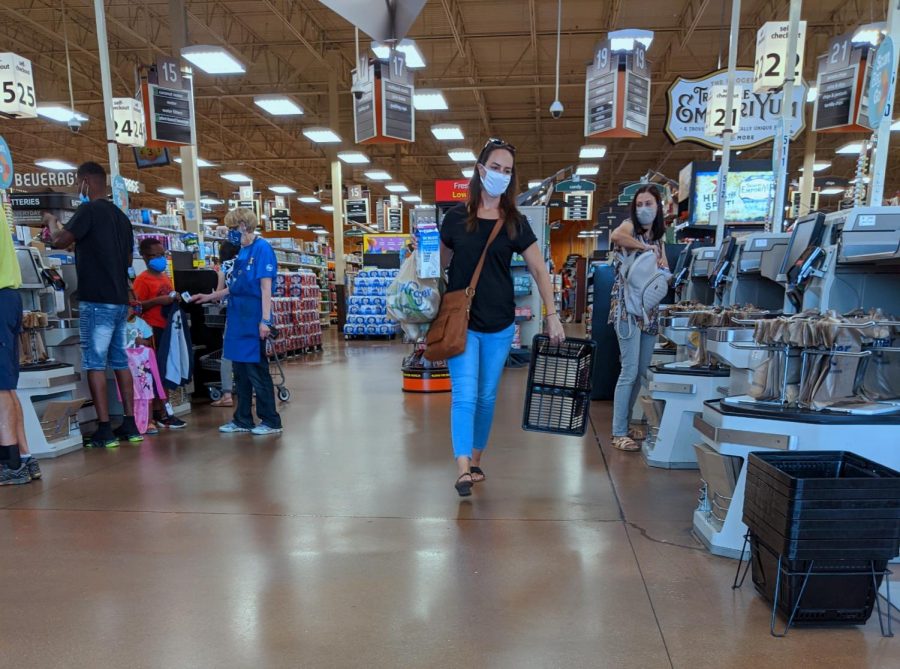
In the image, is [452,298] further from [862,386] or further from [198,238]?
[198,238]

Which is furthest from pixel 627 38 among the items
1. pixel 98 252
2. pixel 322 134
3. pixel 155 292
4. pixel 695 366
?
pixel 322 134

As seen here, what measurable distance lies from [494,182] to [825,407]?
1.61 metres

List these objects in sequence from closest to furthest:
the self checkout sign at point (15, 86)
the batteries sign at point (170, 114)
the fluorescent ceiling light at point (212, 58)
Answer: the self checkout sign at point (15, 86) → the batteries sign at point (170, 114) → the fluorescent ceiling light at point (212, 58)

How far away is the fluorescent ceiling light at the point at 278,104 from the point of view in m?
10.7

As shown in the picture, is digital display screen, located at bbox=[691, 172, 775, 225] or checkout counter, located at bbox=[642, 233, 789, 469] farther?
digital display screen, located at bbox=[691, 172, 775, 225]

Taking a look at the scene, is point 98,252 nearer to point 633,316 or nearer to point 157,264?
point 157,264

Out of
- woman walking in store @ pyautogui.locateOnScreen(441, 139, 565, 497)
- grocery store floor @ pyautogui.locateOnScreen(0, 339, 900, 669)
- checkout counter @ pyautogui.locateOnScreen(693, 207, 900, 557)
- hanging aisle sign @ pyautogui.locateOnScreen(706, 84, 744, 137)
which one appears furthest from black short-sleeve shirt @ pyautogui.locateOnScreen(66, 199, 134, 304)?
hanging aisle sign @ pyautogui.locateOnScreen(706, 84, 744, 137)

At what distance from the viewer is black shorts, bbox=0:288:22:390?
115 inches

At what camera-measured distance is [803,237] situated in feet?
9.30

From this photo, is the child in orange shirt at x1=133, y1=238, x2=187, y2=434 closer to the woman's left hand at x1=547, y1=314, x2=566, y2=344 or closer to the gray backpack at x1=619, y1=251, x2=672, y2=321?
the woman's left hand at x1=547, y1=314, x2=566, y2=344

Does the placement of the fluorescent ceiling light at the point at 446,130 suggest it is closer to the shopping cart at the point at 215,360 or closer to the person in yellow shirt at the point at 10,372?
the shopping cart at the point at 215,360

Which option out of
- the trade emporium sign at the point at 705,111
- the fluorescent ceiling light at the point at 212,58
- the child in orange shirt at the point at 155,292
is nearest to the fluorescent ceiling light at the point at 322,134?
the fluorescent ceiling light at the point at 212,58

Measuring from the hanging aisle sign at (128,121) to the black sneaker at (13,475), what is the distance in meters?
7.13

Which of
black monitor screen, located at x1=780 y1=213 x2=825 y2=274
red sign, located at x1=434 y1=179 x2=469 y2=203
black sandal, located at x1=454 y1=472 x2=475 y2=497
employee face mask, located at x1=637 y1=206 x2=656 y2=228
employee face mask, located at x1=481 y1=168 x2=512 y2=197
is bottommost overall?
black sandal, located at x1=454 y1=472 x2=475 y2=497
